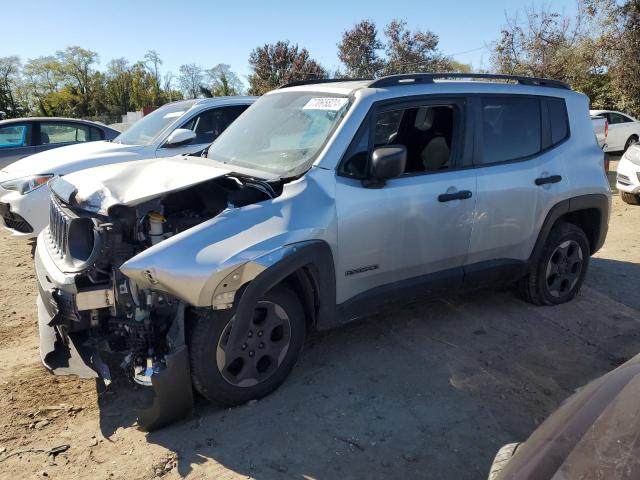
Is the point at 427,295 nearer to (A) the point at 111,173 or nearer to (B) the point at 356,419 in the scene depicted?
(B) the point at 356,419

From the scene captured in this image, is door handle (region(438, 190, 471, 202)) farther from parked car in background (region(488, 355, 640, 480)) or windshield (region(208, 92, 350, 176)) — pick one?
parked car in background (region(488, 355, 640, 480))

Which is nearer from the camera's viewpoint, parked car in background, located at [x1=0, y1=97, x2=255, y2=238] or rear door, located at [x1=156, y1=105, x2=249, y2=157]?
parked car in background, located at [x1=0, y1=97, x2=255, y2=238]

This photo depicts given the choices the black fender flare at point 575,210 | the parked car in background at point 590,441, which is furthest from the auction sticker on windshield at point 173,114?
the parked car in background at point 590,441

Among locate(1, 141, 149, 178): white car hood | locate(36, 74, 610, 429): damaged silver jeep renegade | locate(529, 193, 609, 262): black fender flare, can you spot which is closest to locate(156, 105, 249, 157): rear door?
locate(1, 141, 149, 178): white car hood

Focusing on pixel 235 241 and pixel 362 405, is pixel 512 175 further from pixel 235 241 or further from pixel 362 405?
pixel 235 241

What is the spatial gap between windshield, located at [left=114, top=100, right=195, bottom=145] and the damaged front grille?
333 cm

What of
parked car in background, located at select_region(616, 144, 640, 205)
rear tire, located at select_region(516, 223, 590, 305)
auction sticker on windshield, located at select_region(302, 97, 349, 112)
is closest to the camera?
auction sticker on windshield, located at select_region(302, 97, 349, 112)

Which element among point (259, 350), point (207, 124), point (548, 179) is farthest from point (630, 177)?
point (259, 350)

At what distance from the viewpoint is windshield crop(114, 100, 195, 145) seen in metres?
7.21

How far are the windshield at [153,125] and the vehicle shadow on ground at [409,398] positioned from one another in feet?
13.9

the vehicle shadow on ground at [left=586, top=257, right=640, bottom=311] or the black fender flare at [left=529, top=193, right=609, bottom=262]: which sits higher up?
the black fender flare at [left=529, top=193, right=609, bottom=262]

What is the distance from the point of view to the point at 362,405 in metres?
3.35

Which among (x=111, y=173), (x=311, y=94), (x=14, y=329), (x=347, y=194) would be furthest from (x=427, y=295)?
(x=14, y=329)

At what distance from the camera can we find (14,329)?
4.54 meters
